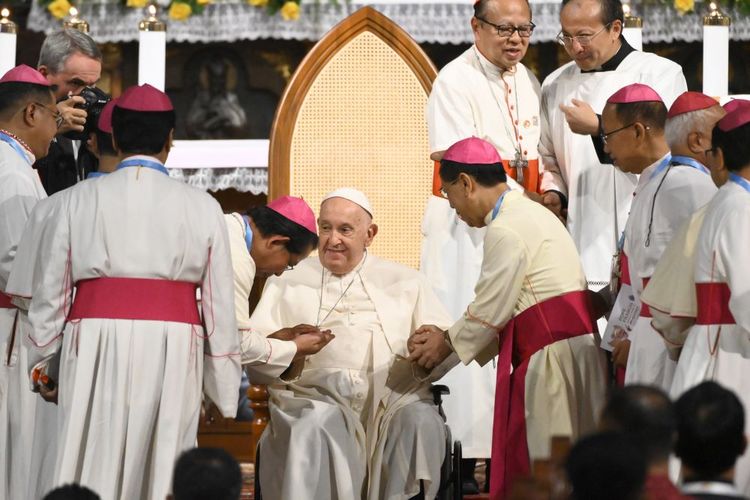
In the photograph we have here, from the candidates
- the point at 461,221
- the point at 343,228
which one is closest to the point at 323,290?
the point at 343,228

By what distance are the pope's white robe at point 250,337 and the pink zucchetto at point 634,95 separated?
5.80 feet

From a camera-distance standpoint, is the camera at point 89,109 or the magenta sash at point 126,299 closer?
the magenta sash at point 126,299

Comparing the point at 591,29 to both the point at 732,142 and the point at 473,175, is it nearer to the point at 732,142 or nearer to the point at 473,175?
the point at 473,175

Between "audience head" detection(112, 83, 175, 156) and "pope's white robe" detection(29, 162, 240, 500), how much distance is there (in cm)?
11

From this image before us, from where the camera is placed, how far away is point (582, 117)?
6676 millimetres

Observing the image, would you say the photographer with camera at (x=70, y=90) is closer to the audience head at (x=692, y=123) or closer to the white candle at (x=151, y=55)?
the white candle at (x=151, y=55)

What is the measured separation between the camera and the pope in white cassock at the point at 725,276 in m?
4.98

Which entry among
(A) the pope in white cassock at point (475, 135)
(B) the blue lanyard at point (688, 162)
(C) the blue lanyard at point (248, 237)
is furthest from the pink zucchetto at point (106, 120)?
(B) the blue lanyard at point (688, 162)

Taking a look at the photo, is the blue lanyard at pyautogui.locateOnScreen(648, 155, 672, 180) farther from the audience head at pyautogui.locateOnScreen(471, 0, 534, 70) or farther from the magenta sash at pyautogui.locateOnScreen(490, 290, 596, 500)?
the audience head at pyautogui.locateOnScreen(471, 0, 534, 70)

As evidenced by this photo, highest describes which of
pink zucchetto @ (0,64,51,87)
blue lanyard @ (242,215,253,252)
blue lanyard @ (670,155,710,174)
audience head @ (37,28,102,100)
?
audience head @ (37,28,102,100)

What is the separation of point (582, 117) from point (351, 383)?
1667mm

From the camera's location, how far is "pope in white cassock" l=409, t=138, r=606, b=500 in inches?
239

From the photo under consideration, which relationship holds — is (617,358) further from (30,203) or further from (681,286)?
(30,203)

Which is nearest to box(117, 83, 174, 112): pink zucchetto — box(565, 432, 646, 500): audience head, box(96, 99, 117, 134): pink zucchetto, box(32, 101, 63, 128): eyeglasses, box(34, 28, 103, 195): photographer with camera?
box(96, 99, 117, 134): pink zucchetto
